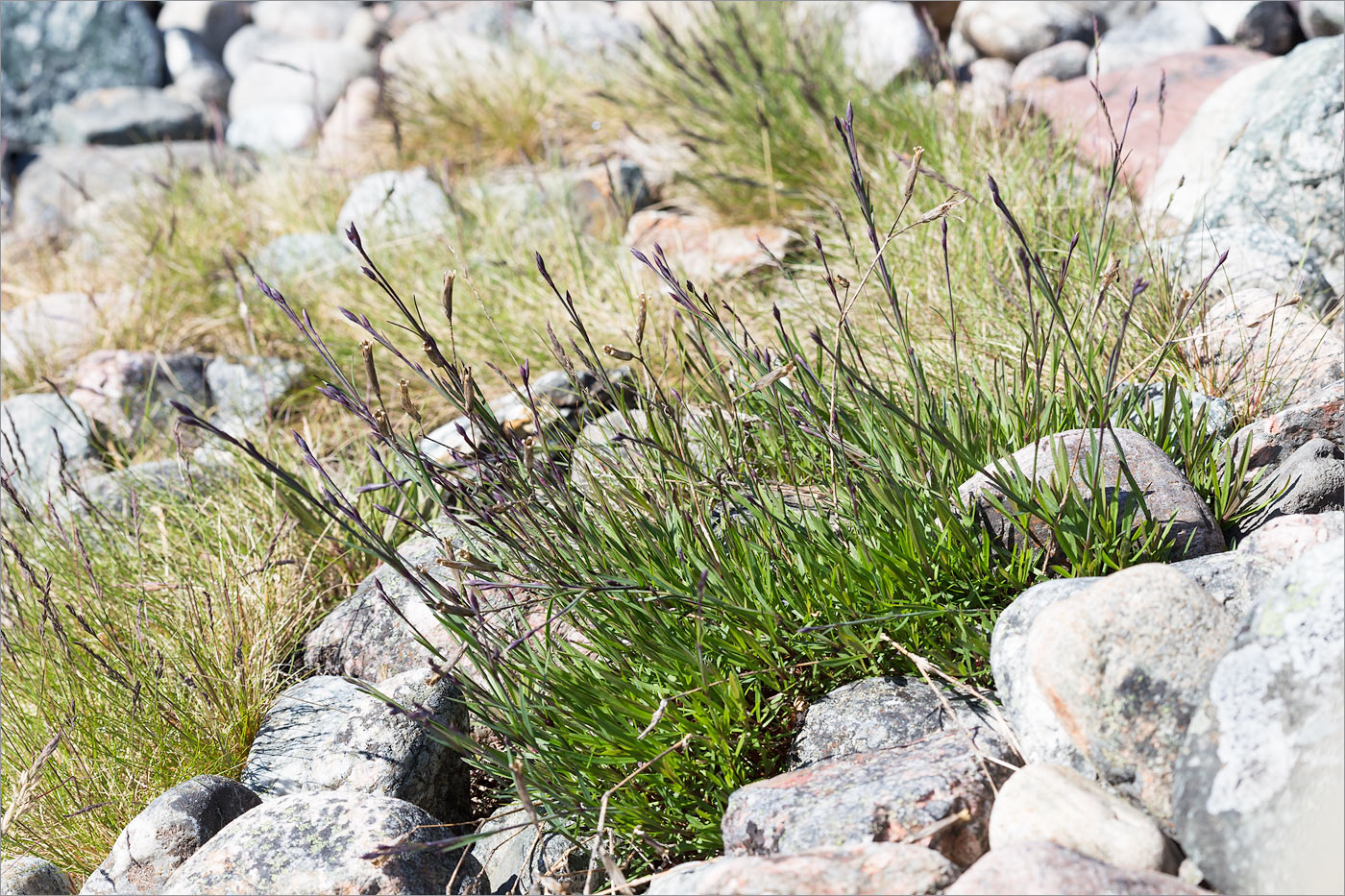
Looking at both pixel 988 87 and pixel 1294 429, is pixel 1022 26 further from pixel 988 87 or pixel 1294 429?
pixel 1294 429

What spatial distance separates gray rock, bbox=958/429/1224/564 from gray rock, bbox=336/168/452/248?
3389mm

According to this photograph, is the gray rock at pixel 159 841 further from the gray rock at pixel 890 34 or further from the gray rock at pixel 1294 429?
the gray rock at pixel 890 34

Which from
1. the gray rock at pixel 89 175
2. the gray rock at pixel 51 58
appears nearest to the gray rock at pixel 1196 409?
the gray rock at pixel 89 175

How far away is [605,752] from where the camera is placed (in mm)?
1865

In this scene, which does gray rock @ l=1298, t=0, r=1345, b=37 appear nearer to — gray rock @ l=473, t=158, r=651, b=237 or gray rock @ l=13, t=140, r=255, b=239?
gray rock @ l=473, t=158, r=651, b=237

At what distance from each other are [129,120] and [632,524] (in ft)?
29.6

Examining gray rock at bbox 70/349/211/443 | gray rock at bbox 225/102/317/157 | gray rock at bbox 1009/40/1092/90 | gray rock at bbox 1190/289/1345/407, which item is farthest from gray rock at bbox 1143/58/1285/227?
gray rock at bbox 225/102/317/157

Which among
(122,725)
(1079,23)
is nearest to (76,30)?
(1079,23)

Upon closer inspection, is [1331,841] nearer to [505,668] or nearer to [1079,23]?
[505,668]

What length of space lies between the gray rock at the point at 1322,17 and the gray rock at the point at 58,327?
6221 millimetres

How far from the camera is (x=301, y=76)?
→ 9.47m

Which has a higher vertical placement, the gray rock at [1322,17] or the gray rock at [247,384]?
the gray rock at [1322,17]

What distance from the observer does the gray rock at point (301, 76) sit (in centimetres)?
906

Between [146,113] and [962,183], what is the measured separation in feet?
26.6
